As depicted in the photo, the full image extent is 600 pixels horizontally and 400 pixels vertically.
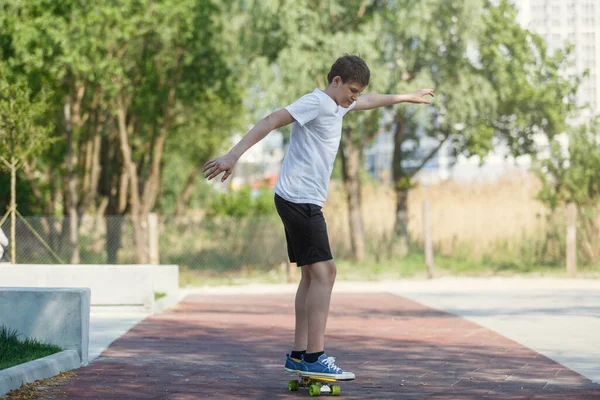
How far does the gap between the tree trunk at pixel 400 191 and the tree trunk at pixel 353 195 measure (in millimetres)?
972

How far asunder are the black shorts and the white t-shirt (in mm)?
48

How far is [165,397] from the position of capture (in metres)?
6.05

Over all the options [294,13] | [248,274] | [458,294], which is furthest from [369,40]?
[458,294]

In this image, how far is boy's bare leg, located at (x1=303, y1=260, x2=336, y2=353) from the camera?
6211 mm

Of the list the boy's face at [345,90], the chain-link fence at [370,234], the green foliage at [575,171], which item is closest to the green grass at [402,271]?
the chain-link fence at [370,234]

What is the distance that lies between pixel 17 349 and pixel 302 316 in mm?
2183

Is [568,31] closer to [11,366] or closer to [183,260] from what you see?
[183,260]

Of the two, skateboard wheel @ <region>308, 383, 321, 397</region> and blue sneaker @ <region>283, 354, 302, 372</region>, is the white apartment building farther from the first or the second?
skateboard wheel @ <region>308, 383, 321, 397</region>

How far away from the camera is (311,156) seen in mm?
6203

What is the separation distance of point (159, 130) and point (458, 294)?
49.0 ft

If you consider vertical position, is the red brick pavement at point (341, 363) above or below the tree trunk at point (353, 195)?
below

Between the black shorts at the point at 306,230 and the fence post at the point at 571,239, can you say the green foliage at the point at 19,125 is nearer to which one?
the fence post at the point at 571,239

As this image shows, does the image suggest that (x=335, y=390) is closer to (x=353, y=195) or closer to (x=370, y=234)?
(x=353, y=195)

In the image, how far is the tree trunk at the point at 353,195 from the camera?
2866 centimetres
